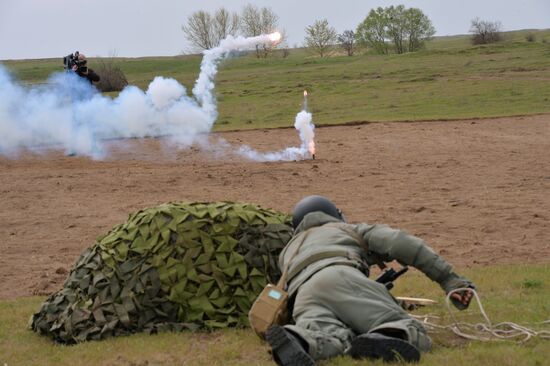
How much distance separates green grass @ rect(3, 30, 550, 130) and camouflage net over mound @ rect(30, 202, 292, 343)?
60.9 ft

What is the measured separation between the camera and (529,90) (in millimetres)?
31156

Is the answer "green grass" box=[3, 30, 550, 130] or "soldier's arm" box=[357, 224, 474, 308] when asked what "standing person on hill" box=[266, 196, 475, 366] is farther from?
"green grass" box=[3, 30, 550, 130]

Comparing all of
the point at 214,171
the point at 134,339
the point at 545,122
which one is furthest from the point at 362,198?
the point at 545,122

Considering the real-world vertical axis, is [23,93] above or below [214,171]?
above

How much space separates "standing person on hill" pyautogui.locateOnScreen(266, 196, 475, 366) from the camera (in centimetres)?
515

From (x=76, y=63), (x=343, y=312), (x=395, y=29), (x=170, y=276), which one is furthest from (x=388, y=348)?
(x=395, y=29)

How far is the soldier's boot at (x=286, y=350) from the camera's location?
504 cm

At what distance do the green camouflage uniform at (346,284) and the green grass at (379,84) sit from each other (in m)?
19.4

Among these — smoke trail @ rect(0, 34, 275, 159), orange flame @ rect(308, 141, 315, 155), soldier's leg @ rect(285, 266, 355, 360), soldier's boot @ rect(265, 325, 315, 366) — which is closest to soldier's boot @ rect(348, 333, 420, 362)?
soldier's leg @ rect(285, 266, 355, 360)

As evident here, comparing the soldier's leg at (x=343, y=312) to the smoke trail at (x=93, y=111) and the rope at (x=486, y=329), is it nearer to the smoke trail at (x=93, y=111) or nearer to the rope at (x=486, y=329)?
the rope at (x=486, y=329)

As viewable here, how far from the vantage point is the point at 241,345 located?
Answer: 621 cm

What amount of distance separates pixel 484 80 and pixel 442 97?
5285 millimetres

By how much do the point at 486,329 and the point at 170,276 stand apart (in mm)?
2737

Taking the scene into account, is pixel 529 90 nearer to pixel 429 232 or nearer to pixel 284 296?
pixel 429 232
